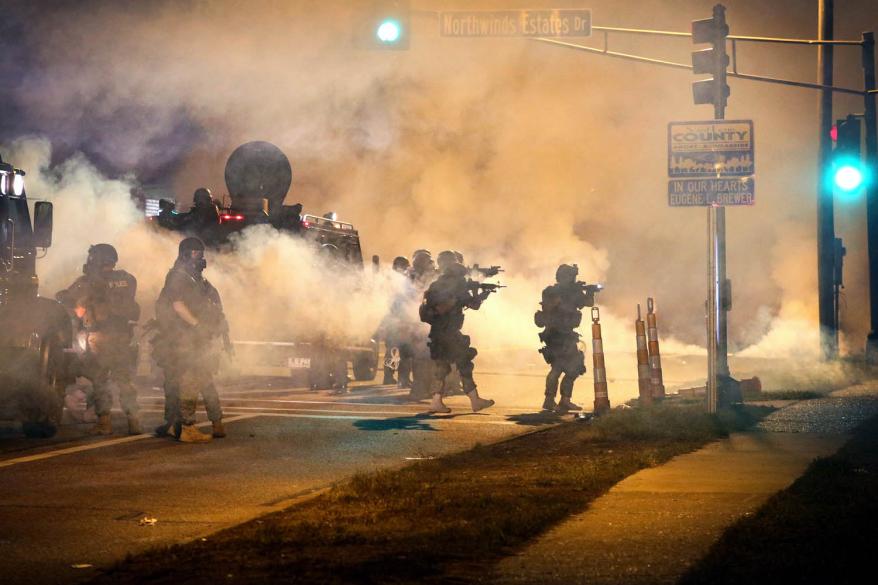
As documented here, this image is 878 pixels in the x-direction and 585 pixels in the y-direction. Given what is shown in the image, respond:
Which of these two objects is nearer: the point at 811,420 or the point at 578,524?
the point at 578,524

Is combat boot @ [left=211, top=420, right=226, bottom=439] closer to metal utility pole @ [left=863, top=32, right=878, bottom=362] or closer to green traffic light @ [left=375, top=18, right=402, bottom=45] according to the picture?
green traffic light @ [left=375, top=18, right=402, bottom=45]

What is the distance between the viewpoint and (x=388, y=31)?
15.7m

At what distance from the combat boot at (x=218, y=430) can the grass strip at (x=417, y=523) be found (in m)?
2.44

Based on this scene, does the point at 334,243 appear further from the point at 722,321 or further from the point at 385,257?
the point at 385,257

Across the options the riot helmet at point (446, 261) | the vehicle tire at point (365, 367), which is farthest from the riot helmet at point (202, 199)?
the riot helmet at point (446, 261)

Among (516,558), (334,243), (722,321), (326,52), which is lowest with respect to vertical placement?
(516,558)

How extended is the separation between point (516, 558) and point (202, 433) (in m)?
5.76

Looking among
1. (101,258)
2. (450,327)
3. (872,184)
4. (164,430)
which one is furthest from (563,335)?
(872,184)

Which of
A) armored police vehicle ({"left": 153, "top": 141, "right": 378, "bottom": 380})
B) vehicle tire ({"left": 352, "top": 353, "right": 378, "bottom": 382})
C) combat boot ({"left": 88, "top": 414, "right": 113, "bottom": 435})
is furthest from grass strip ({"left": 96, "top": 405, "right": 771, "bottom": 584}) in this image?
vehicle tire ({"left": 352, "top": 353, "right": 378, "bottom": 382})

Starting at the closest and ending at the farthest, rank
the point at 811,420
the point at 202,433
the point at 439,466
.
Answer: the point at 439,466
the point at 202,433
the point at 811,420

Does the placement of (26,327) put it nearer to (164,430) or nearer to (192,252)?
(164,430)

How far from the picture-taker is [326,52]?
22.2 m

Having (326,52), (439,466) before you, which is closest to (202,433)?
(439,466)

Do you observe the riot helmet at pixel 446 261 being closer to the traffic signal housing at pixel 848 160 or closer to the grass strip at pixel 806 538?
the grass strip at pixel 806 538
